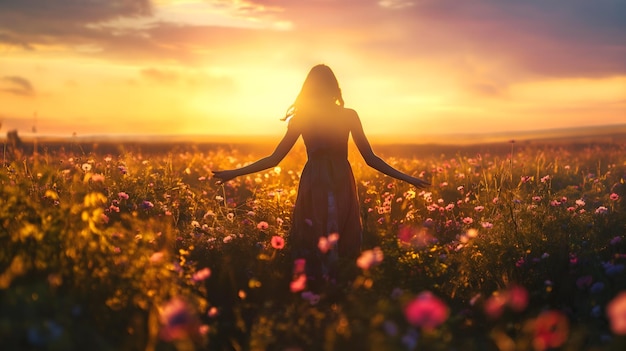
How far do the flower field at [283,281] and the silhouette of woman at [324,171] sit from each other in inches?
11.3

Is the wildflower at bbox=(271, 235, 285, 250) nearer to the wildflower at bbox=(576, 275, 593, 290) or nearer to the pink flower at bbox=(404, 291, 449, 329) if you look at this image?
the wildflower at bbox=(576, 275, 593, 290)

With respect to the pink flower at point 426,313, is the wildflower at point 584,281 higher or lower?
lower

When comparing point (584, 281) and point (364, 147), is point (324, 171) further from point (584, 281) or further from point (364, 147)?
point (584, 281)

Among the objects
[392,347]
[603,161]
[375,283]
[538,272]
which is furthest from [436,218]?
[603,161]

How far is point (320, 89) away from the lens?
6.17m

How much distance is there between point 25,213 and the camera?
5.01 m

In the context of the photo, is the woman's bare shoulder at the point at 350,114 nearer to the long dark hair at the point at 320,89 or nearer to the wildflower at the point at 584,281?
the long dark hair at the point at 320,89

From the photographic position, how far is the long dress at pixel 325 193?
243 inches

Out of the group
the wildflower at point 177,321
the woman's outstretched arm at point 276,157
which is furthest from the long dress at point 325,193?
the wildflower at point 177,321

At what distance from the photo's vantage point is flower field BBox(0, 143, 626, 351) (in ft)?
11.1

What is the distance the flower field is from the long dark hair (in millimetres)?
1270

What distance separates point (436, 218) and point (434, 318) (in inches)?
222

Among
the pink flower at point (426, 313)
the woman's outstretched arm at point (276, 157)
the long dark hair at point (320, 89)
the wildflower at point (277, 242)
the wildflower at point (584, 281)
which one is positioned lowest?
the wildflower at point (584, 281)

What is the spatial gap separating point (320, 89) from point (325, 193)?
91cm
